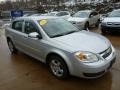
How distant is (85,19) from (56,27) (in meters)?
8.45

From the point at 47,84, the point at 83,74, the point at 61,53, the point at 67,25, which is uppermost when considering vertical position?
the point at 67,25

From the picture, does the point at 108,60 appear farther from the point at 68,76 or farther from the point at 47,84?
the point at 47,84

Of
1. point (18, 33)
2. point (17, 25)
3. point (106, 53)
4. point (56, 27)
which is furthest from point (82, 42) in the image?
point (17, 25)

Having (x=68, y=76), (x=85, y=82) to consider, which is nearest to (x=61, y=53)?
(x=68, y=76)

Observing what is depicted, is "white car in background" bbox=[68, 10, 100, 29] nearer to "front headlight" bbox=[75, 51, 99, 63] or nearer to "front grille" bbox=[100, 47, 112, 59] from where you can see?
"front grille" bbox=[100, 47, 112, 59]

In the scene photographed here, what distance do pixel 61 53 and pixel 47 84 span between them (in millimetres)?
882

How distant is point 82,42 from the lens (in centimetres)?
499

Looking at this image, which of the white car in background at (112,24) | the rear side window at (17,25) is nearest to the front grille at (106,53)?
the rear side window at (17,25)

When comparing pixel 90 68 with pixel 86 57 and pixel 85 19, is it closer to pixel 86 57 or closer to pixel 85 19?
pixel 86 57

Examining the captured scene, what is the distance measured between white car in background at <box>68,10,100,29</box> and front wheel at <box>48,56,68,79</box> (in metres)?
8.52

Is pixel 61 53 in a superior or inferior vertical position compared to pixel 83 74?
superior

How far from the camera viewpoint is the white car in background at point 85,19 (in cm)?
1359

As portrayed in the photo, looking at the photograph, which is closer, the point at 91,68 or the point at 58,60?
the point at 91,68

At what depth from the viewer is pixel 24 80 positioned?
5.29 m
